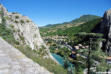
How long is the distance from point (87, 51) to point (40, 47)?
46.6 feet

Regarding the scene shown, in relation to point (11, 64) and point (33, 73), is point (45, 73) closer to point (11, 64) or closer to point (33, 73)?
point (33, 73)

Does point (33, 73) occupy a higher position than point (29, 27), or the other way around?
point (29, 27)

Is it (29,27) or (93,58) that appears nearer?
(93,58)

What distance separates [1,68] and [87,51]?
18.7 feet

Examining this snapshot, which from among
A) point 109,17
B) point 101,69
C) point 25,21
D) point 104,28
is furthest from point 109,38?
point 101,69

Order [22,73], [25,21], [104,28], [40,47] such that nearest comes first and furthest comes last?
[22,73]
[25,21]
[40,47]
[104,28]

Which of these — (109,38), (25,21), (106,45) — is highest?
(25,21)

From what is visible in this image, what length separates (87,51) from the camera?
6617 millimetres

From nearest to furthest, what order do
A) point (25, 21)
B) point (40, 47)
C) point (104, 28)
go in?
point (25, 21) → point (40, 47) → point (104, 28)

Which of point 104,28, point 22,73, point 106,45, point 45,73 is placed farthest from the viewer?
point 104,28

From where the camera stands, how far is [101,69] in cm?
682

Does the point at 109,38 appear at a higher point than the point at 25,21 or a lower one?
lower

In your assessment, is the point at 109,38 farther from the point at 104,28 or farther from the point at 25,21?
the point at 25,21

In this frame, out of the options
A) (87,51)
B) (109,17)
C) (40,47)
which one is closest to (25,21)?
(40,47)
